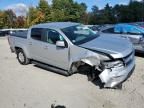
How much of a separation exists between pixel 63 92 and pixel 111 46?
70.2 inches

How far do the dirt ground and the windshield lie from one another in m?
1.13

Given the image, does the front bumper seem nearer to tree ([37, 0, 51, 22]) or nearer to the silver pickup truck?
the silver pickup truck

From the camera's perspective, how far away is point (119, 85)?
6.79m

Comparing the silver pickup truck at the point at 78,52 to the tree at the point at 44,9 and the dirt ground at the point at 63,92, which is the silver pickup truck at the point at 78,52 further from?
the tree at the point at 44,9

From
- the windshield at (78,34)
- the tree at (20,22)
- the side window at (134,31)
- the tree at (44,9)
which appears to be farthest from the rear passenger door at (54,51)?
the tree at (20,22)

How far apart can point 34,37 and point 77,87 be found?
3017mm

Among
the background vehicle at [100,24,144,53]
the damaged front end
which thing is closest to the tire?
the background vehicle at [100,24,144,53]

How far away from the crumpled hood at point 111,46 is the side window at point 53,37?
1.01m

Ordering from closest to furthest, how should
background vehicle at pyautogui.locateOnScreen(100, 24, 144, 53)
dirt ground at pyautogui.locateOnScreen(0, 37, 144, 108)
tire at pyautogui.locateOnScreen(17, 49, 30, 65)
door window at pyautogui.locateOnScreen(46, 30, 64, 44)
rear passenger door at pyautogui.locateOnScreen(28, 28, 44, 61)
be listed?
dirt ground at pyautogui.locateOnScreen(0, 37, 144, 108)
door window at pyautogui.locateOnScreen(46, 30, 64, 44)
rear passenger door at pyautogui.locateOnScreen(28, 28, 44, 61)
tire at pyautogui.locateOnScreen(17, 49, 30, 65)
background vehicle at pyautogui.locateOnScreen(100, 24, 144, 53)

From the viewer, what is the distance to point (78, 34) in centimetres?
821

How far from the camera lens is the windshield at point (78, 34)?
778 centimetres

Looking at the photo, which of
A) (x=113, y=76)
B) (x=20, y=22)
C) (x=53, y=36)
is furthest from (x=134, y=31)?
(x=20, y=22)

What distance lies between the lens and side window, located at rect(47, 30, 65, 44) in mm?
8055

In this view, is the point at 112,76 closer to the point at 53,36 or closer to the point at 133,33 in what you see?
the point at 53,36
